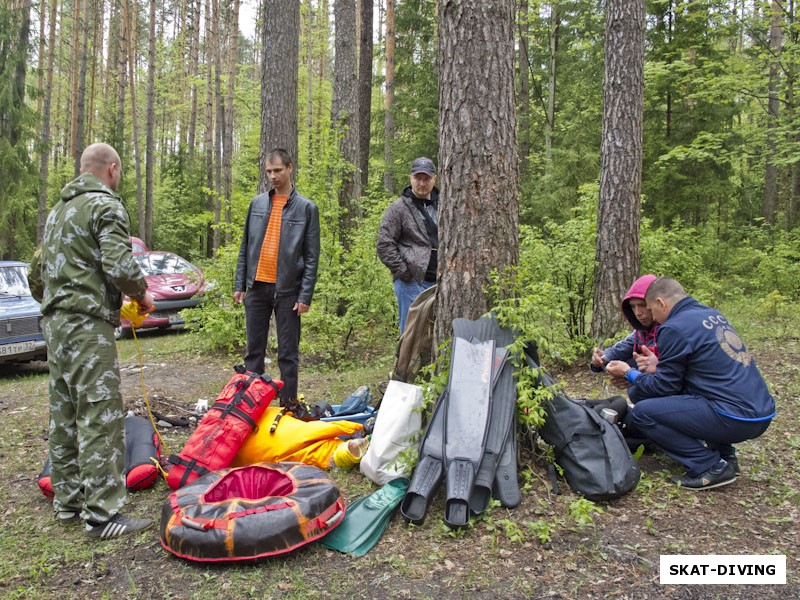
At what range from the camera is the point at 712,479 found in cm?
364

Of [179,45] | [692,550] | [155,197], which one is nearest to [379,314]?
[692,550]

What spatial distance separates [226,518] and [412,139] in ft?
41.2

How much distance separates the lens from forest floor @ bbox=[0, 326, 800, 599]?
2.72m

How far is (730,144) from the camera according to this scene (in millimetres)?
11523

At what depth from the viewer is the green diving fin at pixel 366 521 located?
3090 mm

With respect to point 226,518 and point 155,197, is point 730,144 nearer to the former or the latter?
point 226,518

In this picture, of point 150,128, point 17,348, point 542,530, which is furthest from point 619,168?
point 150,128

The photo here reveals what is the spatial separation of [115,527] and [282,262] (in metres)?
2.50

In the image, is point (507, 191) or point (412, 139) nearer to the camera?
point (507, 191)

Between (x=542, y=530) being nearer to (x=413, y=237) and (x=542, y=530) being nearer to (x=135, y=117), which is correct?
(x=413, y=237)

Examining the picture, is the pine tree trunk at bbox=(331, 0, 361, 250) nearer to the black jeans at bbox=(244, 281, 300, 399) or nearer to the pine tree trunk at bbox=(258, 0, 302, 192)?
the pine tree trunk at bbox=(258, 0, 302, 192)

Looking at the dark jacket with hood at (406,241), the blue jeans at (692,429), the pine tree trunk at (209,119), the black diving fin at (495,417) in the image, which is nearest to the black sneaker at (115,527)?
the black diving fin at (495,417)

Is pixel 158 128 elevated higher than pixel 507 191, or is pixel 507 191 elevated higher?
pixel 158 128

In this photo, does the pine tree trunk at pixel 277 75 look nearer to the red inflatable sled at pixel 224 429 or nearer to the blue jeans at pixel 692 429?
the red inflatable sled at pixel 224 429
